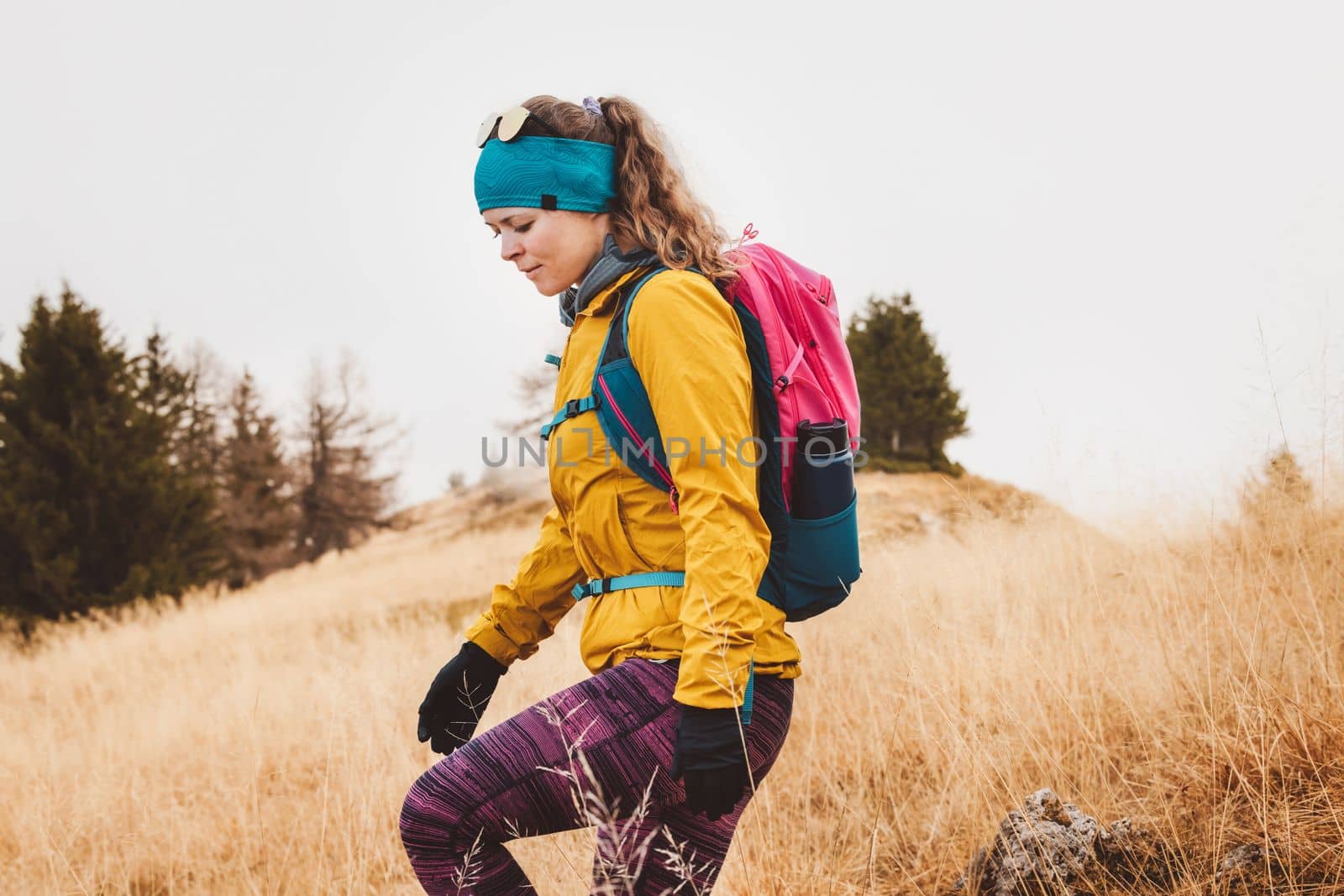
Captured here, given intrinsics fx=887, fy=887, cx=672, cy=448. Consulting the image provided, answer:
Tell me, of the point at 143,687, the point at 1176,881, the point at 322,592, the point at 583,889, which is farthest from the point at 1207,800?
the point at 322,592

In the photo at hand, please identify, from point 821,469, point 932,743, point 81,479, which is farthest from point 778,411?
point 81,479

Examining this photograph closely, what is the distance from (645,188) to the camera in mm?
1935

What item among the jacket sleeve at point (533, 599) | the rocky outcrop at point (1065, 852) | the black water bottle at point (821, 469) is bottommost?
the rocky outcrop at point (1065, 852)

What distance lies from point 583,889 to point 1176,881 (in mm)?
1713

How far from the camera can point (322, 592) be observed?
14664 millimetres

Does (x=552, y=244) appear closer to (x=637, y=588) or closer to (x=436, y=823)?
(x=637, y=588)

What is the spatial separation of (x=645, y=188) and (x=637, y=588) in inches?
34.2

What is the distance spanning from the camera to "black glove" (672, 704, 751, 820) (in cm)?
148

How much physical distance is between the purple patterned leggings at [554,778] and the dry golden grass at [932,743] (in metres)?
0.99

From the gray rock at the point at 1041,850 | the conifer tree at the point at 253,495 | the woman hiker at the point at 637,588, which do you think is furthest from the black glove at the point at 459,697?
the conifer tree at the point at 253,495

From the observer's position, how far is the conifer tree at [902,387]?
25469 millimetres

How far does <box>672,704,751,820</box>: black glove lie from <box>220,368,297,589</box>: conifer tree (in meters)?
21.9

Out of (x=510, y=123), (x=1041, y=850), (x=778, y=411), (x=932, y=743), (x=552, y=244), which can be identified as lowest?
(x=932, y=743)

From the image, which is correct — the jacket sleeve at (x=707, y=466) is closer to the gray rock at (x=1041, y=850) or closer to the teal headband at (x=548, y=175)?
the teal headband at (x=548, y=175)
